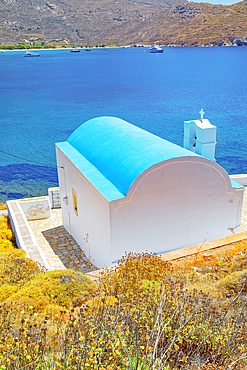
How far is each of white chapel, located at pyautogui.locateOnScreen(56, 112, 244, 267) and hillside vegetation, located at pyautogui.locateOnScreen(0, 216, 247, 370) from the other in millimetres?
1497

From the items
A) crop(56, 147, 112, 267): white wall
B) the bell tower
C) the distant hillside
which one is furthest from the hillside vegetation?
the distant hillside

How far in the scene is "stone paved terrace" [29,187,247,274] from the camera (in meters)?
Result: 11.0

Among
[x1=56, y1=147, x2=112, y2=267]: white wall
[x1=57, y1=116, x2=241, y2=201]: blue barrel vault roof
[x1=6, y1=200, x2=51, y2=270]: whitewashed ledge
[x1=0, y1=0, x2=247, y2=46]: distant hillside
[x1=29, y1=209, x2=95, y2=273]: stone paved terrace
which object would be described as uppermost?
[x1=0, y1=0, x2=247, y2=46]: distant hillside

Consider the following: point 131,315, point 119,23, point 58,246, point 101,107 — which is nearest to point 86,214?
point 58,246

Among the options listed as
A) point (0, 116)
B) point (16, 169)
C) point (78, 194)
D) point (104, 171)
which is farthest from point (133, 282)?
point (0, 116)

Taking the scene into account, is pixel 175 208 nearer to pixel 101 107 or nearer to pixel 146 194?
pixel 146 194

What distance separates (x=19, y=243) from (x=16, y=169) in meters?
17.2

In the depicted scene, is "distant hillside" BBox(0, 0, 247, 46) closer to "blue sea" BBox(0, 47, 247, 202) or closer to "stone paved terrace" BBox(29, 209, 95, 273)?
"blue sea" BBox(0, 47, 247, 202)

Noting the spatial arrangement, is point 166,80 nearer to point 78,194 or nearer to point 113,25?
point 78,194

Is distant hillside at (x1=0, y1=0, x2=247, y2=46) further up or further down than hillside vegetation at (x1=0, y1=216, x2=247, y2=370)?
further up

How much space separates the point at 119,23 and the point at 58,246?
187 meters

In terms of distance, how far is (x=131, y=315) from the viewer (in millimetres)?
4555

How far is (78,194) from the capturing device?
1156 cm

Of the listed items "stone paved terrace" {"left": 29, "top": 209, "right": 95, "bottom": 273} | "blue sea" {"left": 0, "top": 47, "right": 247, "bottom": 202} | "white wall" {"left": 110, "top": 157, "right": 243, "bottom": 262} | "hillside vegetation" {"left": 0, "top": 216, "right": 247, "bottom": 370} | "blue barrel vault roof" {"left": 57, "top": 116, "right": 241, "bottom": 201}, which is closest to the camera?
"hillside vegetation" {"left": 0, "top": 216, "right": 247, "bottom": 370}
